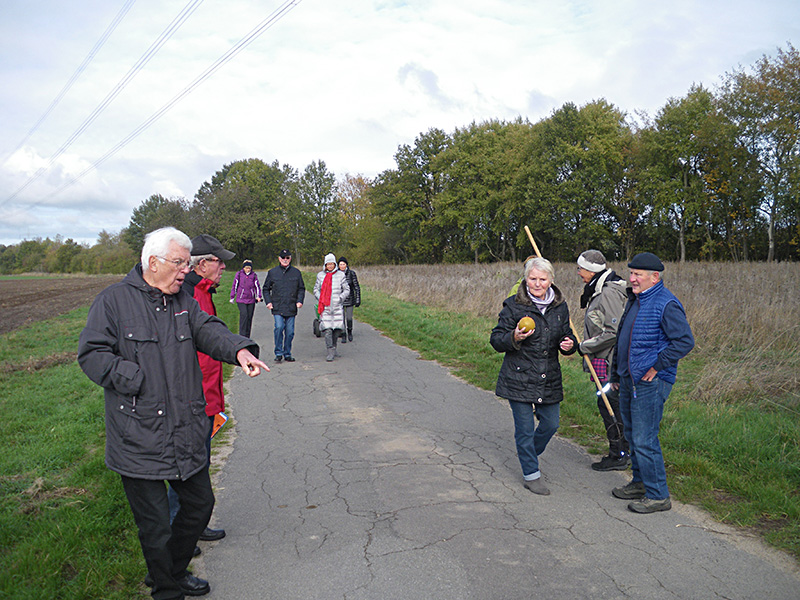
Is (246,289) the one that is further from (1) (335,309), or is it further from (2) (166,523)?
(2) (166,523)

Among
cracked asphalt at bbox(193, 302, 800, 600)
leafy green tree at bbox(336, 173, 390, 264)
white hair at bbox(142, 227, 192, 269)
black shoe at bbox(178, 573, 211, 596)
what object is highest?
leafy green tree at bbox(336, 173, 390, 264)

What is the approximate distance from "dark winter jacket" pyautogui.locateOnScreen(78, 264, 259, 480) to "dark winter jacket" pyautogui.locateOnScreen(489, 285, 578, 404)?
8.58ft

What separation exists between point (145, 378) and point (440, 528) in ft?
7.56

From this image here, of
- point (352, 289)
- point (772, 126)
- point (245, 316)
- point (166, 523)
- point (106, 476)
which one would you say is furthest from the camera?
point (772, 126)

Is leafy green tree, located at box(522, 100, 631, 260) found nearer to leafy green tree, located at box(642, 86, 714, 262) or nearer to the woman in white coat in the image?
leafy green tree, located at box(642, 86, 714, 262)

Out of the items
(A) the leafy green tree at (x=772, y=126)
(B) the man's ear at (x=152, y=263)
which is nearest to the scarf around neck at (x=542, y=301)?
(B) the man's ear at (x=152, y=263)

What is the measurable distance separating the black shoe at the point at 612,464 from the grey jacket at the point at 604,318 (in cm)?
92

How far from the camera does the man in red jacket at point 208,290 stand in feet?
13.5

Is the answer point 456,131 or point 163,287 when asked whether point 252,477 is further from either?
point 456,131

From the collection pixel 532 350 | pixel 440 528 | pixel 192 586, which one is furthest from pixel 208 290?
pixel 532 350

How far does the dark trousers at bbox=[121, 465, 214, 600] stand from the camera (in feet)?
10.0

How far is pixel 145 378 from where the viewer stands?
3.00m

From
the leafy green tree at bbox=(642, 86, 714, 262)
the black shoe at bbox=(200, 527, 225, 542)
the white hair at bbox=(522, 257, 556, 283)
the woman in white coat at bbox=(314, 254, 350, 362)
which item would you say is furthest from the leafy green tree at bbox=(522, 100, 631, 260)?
the black shoe at bbox=(200, 527, 225, 542)

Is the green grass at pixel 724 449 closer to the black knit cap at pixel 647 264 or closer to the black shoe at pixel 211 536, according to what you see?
the black knit cap at pixel 647 264
